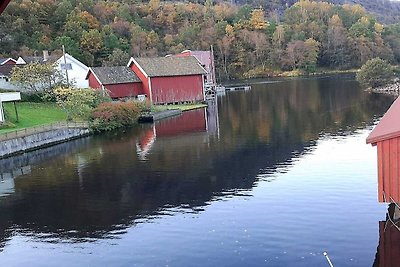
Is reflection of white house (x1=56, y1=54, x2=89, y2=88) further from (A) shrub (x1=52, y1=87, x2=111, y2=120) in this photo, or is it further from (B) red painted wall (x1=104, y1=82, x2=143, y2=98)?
(A) shrub (x1=52, y1=87, x2=111, y2=120)

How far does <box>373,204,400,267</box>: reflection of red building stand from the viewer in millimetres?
12906

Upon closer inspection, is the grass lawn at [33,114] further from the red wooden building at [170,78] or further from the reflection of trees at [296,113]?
the reflection of trees at [296,113]

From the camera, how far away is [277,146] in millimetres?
29078

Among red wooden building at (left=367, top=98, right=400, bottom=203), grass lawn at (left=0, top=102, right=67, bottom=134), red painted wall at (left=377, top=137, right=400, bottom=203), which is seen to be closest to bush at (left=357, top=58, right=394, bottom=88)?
grass lawn at (left=0, top=102, right=67, bottom=134)

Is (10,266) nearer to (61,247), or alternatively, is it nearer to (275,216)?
(61,247)

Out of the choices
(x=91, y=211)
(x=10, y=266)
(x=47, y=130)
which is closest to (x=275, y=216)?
(x=91, y=211)

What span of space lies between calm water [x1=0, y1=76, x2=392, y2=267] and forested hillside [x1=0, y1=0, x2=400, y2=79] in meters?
54.8

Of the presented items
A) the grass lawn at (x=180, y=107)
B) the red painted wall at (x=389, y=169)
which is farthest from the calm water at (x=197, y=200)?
the grass lawn at (x=180, y=107)

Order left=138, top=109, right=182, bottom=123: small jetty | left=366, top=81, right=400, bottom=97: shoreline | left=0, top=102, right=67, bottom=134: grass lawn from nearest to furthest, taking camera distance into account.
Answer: left=0, top=102, right=67, bottom=134: grass lawn
left=138, top=109, right=182, bottom=123: small jetty
left=366, top=81, right=400, bottom=97: shoreline

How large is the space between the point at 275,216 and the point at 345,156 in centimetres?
1016

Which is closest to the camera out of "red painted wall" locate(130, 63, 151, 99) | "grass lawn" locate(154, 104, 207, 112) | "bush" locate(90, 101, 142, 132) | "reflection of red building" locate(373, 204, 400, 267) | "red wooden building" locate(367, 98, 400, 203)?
"reflection of red building" locate(373, 204, 400, 267)

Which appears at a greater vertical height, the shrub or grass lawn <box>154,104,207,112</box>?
the shrub

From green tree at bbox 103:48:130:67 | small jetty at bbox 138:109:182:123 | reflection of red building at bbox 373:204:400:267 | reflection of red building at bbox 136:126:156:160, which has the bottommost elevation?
reflection of red building at bbox 373:204:400:267

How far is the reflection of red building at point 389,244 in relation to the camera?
12.9 metres
